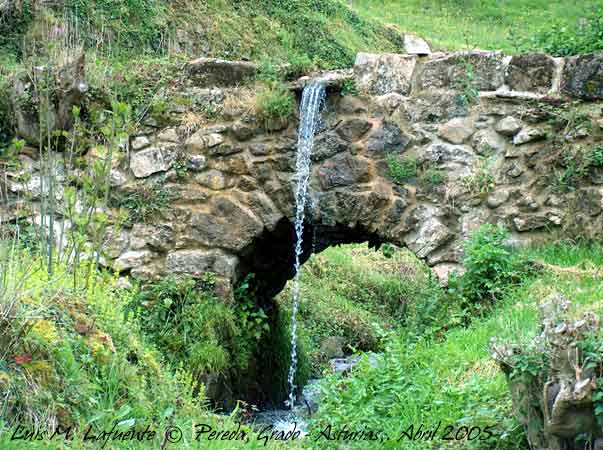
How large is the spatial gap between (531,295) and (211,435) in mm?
2660

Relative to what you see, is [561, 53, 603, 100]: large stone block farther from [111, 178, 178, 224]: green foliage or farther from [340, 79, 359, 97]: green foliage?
[111, 178, 178, 224]: green foliage

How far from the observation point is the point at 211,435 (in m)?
4.33

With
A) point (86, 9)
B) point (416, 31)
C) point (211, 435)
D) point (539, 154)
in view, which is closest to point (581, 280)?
point (539, 154)

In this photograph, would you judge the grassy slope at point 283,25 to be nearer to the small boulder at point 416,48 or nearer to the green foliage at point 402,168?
the small boulder at point 416,48

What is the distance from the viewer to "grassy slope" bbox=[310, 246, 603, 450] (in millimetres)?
4496

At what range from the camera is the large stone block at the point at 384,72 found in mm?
7285

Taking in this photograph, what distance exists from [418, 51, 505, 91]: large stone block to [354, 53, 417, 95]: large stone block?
147mm

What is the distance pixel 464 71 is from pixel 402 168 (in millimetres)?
949

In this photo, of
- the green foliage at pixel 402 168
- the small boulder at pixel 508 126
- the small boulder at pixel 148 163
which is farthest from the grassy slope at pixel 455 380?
the small boulder at pixel 148 163

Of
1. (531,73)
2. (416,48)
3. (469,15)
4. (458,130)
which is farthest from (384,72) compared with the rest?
→ (469,15)

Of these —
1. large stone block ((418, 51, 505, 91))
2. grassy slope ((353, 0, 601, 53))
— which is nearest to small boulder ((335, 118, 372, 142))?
large stone block ((418, 51, 505, 91))

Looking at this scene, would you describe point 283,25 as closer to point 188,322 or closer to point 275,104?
point 275,104

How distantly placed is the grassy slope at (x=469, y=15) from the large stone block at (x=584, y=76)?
353 inches

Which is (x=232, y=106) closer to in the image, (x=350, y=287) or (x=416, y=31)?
(x=350, y=287)
